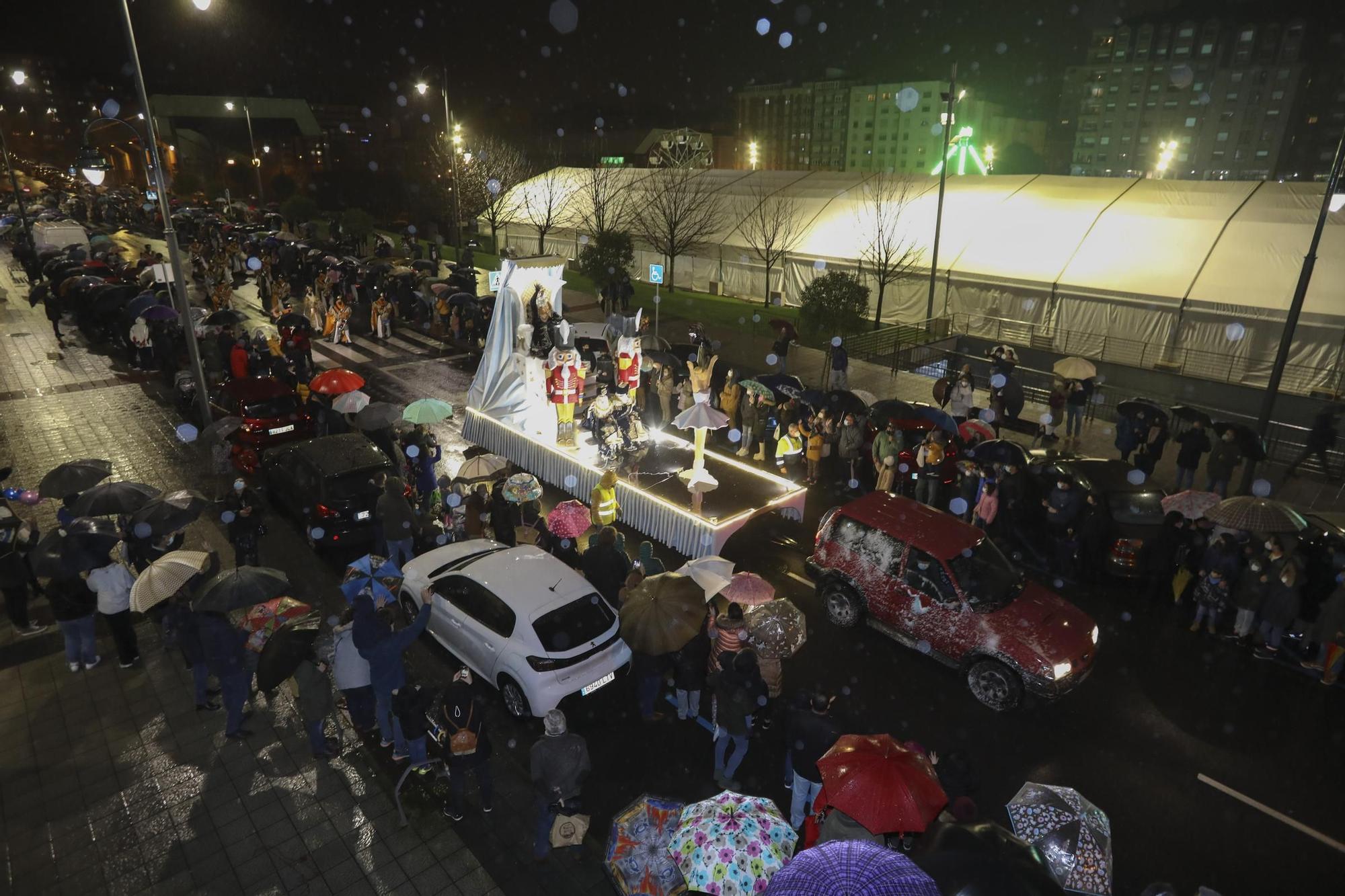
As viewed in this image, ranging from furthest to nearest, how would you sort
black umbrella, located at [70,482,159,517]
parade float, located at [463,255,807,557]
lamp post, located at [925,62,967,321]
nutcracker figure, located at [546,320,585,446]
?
1. lamp post, located at [925,62,967,321]
2. nutcracker figure, located at [546,320,585,446]
3. parade float, located at [463,255,807,557]
4. black umbrella, located at [70,482,159,517]

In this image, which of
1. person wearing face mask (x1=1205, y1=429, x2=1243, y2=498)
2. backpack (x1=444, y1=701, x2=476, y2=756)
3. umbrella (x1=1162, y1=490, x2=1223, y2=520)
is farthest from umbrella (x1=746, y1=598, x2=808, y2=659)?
person wearing face mask (x1=1205, y1=429, x2=1243, y2=498)

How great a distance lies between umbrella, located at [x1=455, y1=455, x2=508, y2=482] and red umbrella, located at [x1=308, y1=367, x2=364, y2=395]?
4800 millimetres

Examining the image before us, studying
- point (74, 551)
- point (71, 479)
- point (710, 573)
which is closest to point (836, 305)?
point (710, 573)

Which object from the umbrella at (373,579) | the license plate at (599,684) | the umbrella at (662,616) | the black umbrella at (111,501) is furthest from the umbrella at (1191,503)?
the black umbrella at (111,501)

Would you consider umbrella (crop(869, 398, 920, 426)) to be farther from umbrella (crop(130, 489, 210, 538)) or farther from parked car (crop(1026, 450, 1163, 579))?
umbrella (crop(130, 489, 210, 538))

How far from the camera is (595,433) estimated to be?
14.8 metres

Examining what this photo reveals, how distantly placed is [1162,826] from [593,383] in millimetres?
12731

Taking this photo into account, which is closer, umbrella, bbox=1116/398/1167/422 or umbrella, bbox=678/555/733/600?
umbrella, bbox=678/555/733/600

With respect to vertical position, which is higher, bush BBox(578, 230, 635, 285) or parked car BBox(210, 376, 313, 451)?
bush BBox(578, 230, 635, 285)

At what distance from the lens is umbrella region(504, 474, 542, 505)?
39.6 ft

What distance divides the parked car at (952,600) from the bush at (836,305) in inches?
564

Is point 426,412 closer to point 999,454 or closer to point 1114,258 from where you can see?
point 999,454

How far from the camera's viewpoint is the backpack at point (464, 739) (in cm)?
684

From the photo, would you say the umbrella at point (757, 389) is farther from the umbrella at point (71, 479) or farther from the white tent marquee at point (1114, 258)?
the white tent marquee at point (1114, 258)
